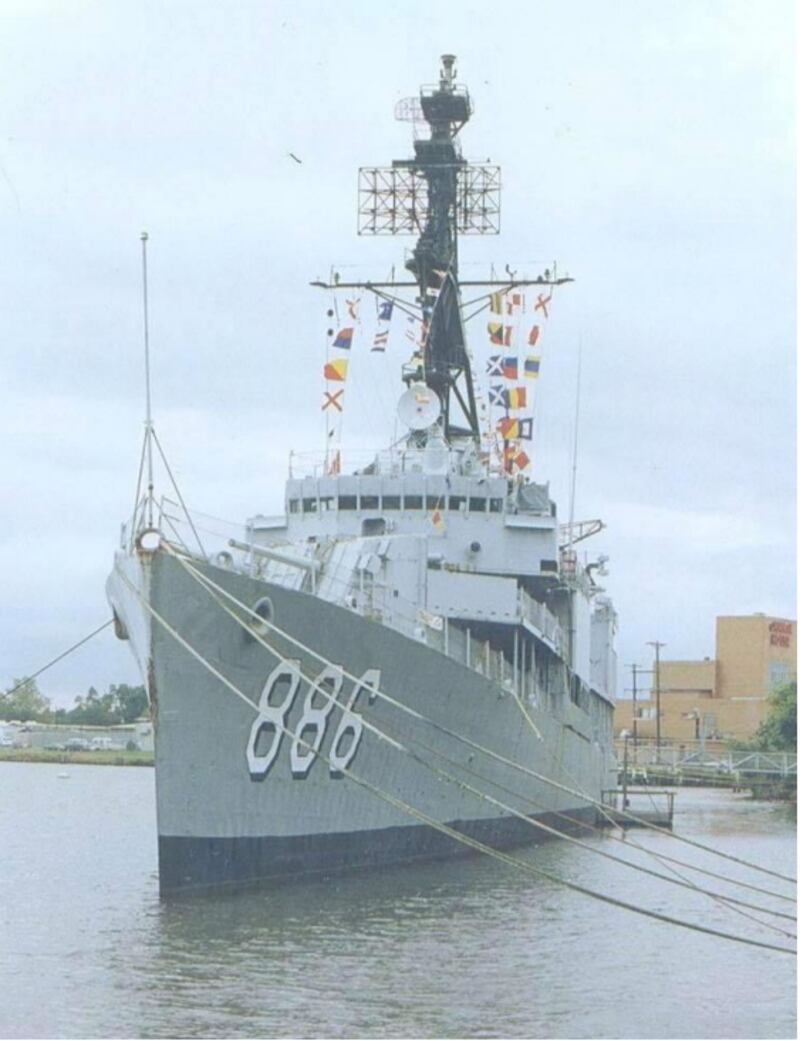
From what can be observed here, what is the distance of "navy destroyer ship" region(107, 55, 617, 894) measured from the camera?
1894cm

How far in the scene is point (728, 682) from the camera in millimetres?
77375

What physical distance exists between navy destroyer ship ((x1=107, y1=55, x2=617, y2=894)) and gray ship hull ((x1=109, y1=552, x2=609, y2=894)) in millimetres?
23

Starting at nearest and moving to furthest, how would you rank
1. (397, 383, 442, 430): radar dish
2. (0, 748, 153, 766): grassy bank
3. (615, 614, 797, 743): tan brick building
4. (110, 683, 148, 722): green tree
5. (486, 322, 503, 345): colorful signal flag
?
(397, 383, 442, 430): radar dish → (486, 322, 503, 345): colorful signal flag → (615, 614, 797, 743): tan brick building → (0, 748, 153, 766): grassy bank → (110, 683, 148, 722): green tree

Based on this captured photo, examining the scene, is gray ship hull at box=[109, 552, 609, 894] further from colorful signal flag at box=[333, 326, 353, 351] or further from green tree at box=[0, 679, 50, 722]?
green tree at box=[0, 679, 50, 722]

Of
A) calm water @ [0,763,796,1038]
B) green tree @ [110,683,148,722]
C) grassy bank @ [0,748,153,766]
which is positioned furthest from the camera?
green tree @ [110,683,148,722]

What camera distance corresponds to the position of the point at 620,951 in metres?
17.1

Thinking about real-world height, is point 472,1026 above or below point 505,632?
below

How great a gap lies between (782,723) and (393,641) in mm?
37916

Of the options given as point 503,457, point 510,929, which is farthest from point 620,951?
point 503,457

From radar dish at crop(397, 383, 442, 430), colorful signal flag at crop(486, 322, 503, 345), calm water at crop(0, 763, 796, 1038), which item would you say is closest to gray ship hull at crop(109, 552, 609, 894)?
calm water at crop(0, 763, 796, 1038)

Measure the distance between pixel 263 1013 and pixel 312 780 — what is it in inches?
253

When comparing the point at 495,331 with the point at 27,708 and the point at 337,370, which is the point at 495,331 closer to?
the point at 337,370

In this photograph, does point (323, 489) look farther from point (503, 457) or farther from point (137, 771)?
point (137, 771)

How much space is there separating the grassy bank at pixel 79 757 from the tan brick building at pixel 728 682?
1114 inches
